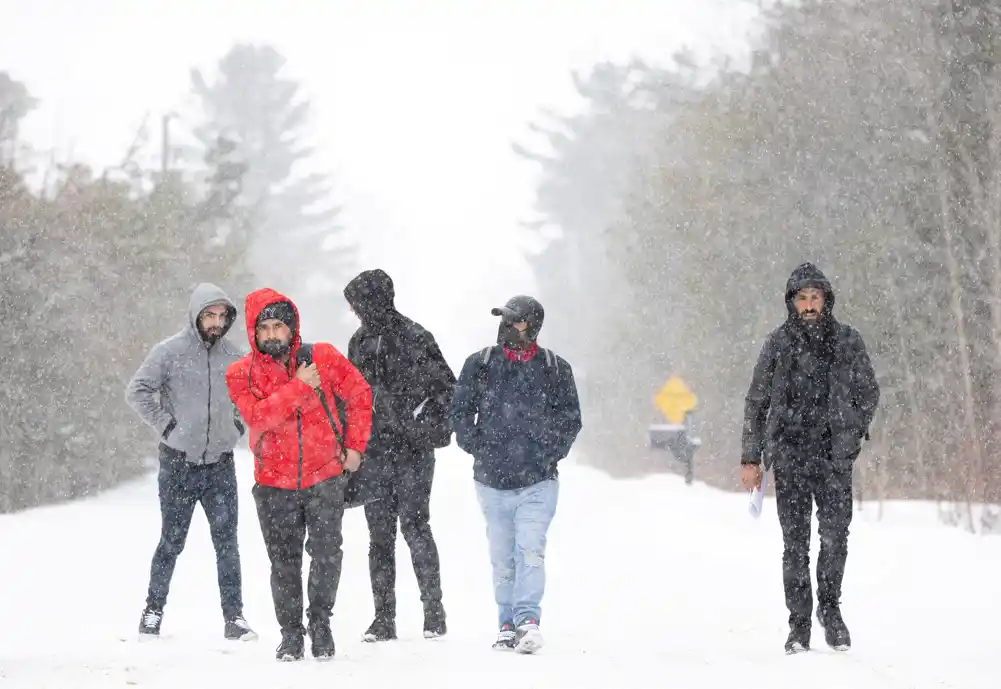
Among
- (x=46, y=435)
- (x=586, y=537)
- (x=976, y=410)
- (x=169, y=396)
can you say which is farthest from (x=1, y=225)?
(x=976, y=410)

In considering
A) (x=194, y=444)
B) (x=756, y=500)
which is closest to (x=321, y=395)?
(x=194, y=444)

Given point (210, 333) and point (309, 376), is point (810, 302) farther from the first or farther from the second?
point (210, 333)

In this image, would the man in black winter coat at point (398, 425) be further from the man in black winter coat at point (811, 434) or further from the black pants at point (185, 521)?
the man in black winter coat at point (811, 434)

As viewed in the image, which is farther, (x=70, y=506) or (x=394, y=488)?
(x=70, y=506)

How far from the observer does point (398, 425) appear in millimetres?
8258

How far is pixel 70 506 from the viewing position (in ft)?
59.9

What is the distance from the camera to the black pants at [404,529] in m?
8.29

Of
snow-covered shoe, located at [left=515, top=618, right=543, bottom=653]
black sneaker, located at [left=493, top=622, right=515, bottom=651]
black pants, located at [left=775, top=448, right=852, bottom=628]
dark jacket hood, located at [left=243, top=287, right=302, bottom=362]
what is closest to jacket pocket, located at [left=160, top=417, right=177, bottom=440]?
dark jacket hood, located at [left=243, top=287, right=302, bottom=362]

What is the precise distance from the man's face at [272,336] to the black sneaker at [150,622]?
86.1 inches

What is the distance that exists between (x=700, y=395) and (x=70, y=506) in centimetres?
1491

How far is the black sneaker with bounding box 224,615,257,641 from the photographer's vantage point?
8.44 meters

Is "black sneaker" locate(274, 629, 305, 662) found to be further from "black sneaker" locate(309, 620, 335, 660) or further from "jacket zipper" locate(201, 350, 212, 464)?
"jacket zipper" locate(201, 350, 212, 464)

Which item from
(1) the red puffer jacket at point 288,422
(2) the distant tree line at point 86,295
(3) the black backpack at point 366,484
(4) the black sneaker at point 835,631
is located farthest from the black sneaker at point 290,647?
(2) the distant tree line at point 86,295

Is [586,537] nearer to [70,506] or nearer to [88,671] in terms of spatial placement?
[70,506]
